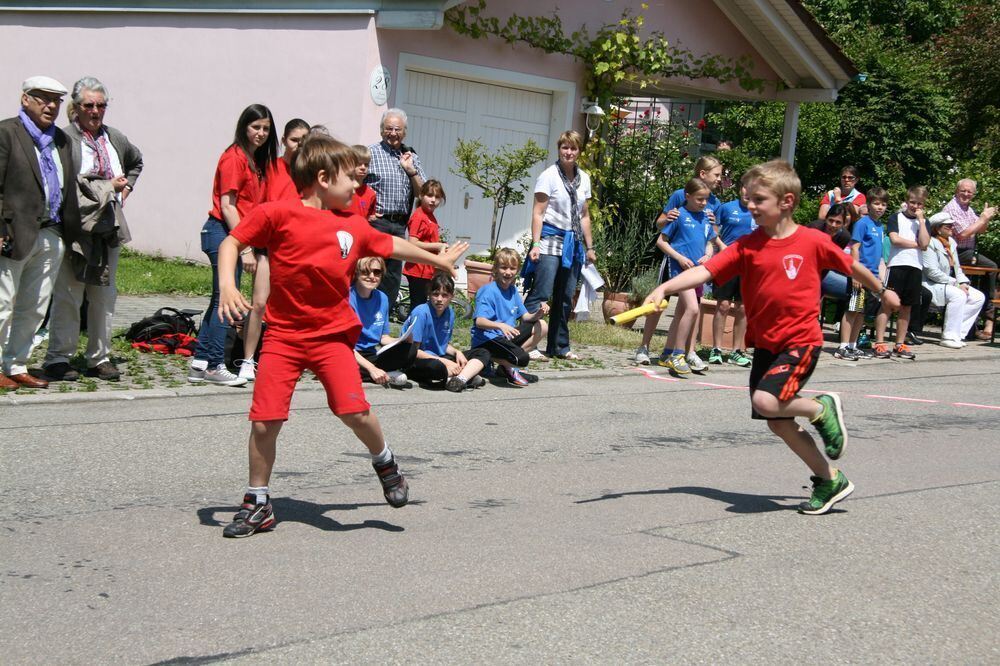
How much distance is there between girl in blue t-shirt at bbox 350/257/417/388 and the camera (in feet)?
30.3

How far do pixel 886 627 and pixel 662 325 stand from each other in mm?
10363

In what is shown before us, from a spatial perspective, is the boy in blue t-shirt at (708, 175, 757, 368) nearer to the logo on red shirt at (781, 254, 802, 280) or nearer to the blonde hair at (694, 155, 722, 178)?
the blonde hair at (694, 155, 722, 178)

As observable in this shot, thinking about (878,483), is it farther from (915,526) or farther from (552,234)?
(552,234)

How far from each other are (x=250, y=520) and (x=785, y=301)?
9.40ft

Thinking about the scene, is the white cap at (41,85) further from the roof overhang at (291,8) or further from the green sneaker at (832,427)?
the roof overhang at (291,8)

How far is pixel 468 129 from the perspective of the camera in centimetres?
1576

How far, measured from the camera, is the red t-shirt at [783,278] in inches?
249

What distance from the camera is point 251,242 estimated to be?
5570mm

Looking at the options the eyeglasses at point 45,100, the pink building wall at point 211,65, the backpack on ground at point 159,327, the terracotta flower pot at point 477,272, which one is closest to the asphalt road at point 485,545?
the backpack on ground at point 159,327

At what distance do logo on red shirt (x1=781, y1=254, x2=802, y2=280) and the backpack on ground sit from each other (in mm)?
5807

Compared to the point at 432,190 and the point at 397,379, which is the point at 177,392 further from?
the point at 432,190

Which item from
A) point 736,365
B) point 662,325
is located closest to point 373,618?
point 736,365

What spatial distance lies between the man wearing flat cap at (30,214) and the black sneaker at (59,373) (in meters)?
0.27

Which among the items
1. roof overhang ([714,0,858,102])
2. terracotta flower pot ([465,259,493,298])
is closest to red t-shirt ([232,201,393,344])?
terracotta flower pot ([465,259,493,298])
